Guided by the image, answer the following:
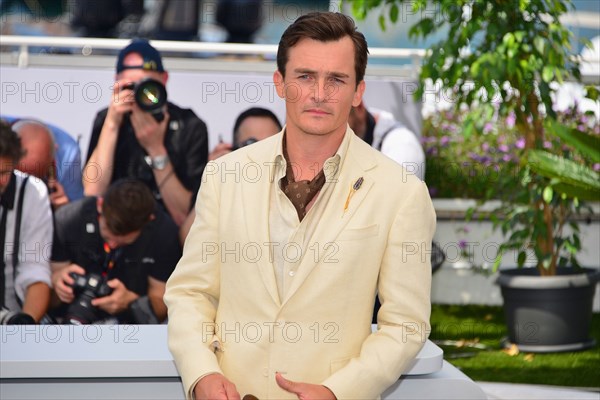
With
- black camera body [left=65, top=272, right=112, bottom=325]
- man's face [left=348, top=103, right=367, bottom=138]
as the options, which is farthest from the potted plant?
black camera body [left=65, top=272, right=112, bottom=325]

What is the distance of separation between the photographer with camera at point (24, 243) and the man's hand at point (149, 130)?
634 mm

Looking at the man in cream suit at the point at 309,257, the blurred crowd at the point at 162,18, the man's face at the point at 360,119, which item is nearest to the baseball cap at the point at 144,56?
the man's face at the point at 360,119

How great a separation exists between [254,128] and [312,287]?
365cm

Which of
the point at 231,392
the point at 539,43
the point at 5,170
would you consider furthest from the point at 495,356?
the point at 231,392

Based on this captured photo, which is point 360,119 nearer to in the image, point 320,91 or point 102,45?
point 102,45

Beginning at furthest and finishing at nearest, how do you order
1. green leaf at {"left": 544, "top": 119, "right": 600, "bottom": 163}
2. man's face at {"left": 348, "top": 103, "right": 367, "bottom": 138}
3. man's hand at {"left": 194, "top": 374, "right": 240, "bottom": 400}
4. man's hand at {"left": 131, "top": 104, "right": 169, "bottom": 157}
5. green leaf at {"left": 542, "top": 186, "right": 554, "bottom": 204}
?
green leaf at {"left": 542, "top": 186, "right": 554, "bottom": 204} → man's face at {"left": 348, "top": 103, "right": 367, "bottom": 138} → man's hand at {"left": 131, "top": 104, "right": 169, "bottom": 157} → green leaf at {"left": 544, "top": 119, "right": 600, "bottom": 163} → man's hand at {"left": 194, "top": 374, "right": 240, "bottom": 400}

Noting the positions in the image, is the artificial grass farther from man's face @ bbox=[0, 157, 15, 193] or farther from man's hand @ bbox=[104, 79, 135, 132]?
man's face @ bbox=[0, 157, 15, 193]

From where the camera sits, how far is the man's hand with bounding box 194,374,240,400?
74.6 inches

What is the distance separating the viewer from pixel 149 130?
5.62m

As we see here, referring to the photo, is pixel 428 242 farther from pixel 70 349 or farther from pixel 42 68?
pixel 42 68

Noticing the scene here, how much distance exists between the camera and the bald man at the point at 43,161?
546 cm

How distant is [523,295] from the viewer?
6059 mm

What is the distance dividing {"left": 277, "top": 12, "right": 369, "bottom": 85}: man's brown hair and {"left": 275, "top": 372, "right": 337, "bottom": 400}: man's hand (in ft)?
2.12

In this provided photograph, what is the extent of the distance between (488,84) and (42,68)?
2.64 metres
